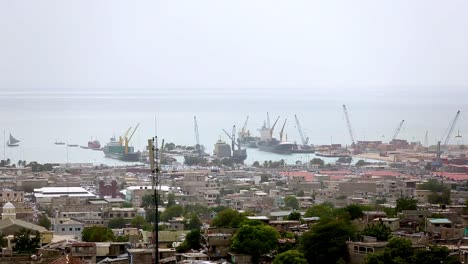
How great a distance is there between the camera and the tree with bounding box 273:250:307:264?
12000 mm

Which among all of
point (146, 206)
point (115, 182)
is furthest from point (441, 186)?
point (115, 182)

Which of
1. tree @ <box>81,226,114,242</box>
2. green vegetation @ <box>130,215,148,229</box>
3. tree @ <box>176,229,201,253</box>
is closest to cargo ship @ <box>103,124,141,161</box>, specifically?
green vegetation @ <box>130,215,148,229</box>

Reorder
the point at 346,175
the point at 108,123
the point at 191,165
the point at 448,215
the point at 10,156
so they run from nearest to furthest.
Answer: the point at 448,215 < the point at 346,175 < the point at 191,165 < the point at 10,156 < the point at 108,123

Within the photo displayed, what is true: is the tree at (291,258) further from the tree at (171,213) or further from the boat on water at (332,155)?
the boat on water at (332,155)

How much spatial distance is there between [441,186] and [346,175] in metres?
8.88

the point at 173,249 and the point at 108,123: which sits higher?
the point at 108,123

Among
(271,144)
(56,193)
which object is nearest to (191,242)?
(56,193)

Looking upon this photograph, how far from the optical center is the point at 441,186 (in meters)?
25.7

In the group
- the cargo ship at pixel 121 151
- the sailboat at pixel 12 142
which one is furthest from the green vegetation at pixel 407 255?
the sailboat at pixel 12 142

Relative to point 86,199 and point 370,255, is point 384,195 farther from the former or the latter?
point 370,255

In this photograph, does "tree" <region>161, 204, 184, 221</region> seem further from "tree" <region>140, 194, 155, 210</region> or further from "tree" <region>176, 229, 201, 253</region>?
"tree" <region>176, 229, 201, 253</region>

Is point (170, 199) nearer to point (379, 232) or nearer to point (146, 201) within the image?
point (146, 201)

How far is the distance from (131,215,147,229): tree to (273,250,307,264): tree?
6.69 meters

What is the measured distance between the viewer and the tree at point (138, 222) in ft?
62.8
